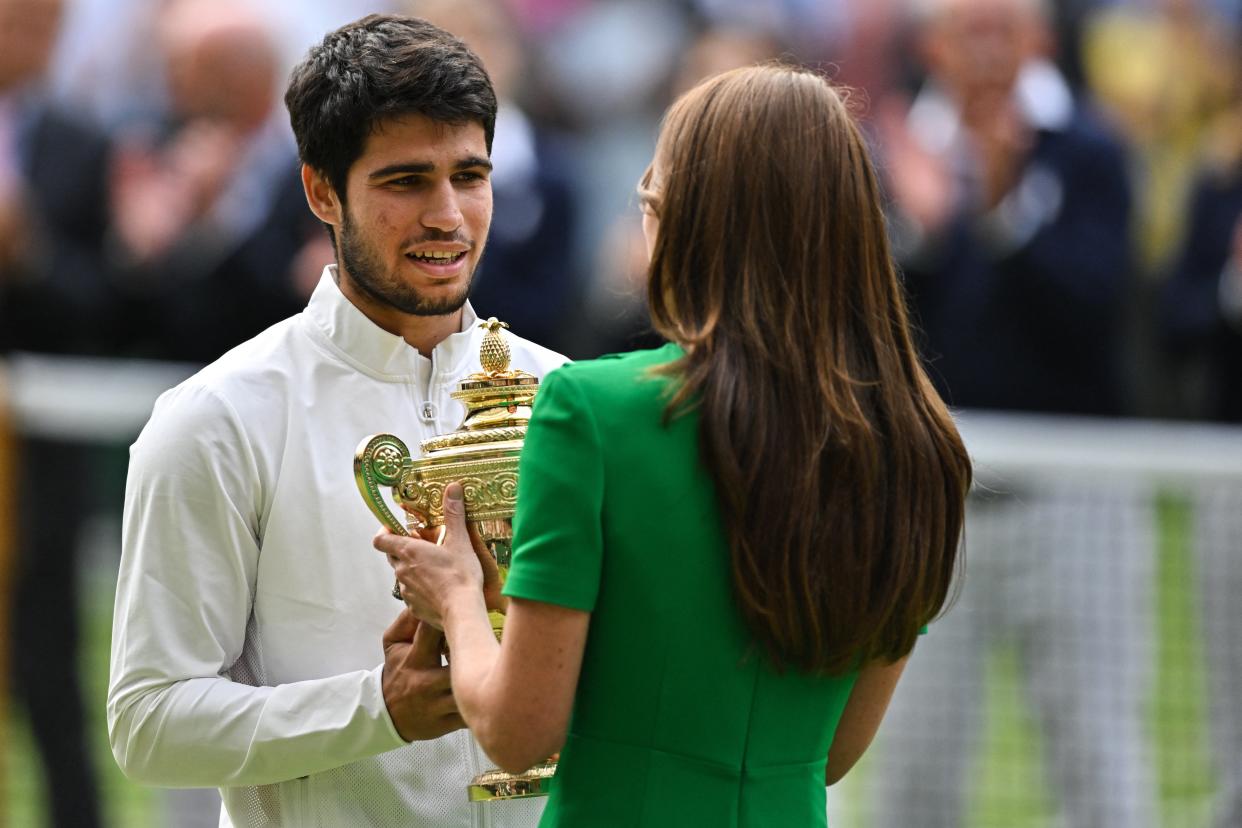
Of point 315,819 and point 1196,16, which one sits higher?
point 1196,16

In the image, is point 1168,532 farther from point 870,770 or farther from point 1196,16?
point 1196,16

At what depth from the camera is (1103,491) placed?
518cm

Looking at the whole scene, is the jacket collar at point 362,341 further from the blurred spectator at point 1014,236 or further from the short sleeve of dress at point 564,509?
the blurred spectator at point 1014,236

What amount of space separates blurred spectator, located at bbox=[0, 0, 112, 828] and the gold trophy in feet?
11.5

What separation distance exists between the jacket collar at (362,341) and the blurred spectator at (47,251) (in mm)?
3226

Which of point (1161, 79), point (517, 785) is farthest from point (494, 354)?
point (1161, 79)

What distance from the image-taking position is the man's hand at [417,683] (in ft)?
7.59

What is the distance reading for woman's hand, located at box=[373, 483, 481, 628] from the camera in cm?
224

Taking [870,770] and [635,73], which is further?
[635,73]

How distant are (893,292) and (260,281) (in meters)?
4.05

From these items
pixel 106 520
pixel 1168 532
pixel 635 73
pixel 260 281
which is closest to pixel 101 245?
pixel 260 281

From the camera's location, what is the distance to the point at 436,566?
88.7 inches

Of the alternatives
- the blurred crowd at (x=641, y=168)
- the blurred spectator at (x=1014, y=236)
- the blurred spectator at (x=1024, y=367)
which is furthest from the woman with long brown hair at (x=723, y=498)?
the blurred spectator at (x=1014, y=236)

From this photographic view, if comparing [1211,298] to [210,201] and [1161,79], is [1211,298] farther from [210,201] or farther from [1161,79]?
[210,201]
